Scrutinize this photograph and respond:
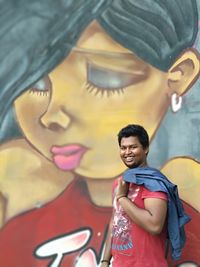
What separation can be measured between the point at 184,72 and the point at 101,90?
62 centimetres

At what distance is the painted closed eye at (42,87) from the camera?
3.81 metres

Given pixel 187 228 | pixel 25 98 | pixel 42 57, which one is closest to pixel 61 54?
pixel 42 57

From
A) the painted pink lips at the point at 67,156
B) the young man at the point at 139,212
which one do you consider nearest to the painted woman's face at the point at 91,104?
the painted pink lips at the point at 67,156

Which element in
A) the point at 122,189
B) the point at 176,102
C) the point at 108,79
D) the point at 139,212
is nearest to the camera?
the point at 139,212

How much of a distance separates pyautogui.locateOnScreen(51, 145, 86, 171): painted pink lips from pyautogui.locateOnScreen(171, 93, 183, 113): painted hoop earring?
0.72 metres

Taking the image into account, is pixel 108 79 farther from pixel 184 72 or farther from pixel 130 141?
pixel 130 141

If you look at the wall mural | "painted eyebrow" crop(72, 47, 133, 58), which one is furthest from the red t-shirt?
"painted eyebrow" crop(72, 47, 133, 58)

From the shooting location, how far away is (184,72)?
370cm

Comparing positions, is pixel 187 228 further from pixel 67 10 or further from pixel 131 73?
pixel 67 10

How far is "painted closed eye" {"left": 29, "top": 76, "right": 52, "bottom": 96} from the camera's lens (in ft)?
12.5

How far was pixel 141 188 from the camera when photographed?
271 cm

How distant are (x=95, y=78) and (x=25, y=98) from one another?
1.81ft

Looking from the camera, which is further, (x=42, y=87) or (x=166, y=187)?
(x=42, y=87)

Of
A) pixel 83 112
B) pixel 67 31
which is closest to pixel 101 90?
pixel 83 112
